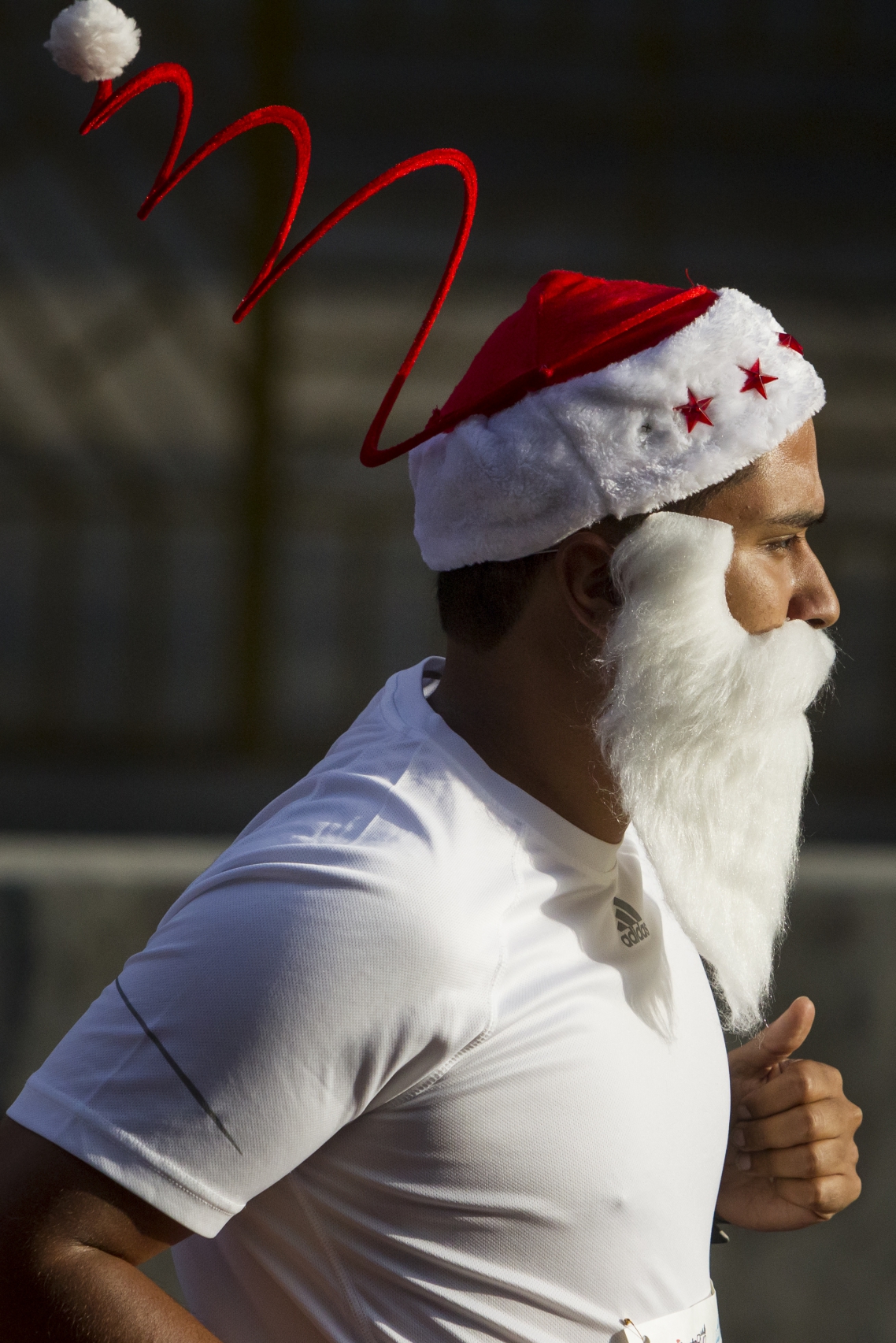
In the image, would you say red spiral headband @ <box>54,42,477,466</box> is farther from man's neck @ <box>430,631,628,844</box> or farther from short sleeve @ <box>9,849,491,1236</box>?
short sleeve @ <box>9,849,491,1236</box>

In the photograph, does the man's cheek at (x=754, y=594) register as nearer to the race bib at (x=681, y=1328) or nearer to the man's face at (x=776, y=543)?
the man's face at (x=776, y=543)

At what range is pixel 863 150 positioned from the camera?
4434 mm

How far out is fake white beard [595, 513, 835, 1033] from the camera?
117cm

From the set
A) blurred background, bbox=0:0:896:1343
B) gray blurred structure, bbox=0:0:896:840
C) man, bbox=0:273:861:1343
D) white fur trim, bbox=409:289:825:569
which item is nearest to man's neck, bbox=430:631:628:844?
man, bbox=0:273:861:1343

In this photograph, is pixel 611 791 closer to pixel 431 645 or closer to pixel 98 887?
pixel 98 887

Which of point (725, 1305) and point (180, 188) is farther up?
point (180, 188)

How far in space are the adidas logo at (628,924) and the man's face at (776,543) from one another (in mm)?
283

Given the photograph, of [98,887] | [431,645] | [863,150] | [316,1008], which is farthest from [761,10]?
[316,1008]

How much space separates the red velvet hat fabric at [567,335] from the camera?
4.04 ft

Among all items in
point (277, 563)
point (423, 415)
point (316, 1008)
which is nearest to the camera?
point (316, 1008)

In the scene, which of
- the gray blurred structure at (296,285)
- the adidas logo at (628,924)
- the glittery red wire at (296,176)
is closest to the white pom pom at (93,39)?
the glittery red wire at (296,176)

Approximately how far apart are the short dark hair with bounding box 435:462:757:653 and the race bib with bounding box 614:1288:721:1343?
59cm

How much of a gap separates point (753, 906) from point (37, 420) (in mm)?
3727

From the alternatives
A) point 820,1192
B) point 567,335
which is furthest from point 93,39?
point 820,1192
